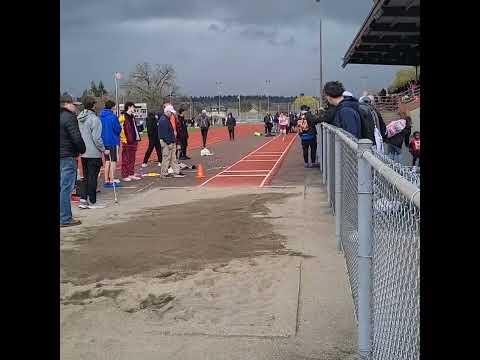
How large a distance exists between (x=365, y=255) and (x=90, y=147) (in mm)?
7510

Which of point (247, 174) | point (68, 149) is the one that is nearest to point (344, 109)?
point (68, 149)

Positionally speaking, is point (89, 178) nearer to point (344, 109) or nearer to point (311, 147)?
point (344, 109)

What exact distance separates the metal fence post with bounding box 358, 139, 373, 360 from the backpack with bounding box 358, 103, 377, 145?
10.4 ft

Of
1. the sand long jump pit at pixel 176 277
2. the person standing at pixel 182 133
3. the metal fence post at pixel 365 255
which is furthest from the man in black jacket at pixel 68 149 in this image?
the person standing at pixel 182 133

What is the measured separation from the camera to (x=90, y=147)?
1043 cm

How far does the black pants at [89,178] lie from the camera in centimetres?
1046

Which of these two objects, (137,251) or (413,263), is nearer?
(413,263)

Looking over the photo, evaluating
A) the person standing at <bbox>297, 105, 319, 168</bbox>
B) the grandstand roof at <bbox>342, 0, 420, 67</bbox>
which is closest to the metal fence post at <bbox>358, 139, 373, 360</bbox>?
the grandstand roof at <bbox>342, 0, 420, 67</bbox>

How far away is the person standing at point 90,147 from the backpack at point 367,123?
192 inches
